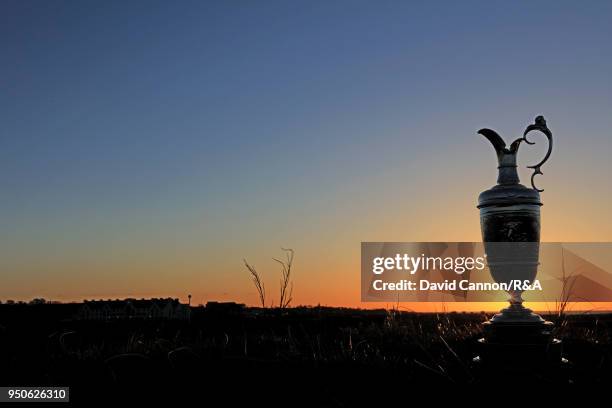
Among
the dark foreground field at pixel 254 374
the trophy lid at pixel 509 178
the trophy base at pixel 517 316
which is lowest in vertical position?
the dark foreground field at pixel 254 374

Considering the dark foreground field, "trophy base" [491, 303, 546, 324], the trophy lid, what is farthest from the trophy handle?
the dark foreground field

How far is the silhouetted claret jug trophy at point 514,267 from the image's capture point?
471 cm

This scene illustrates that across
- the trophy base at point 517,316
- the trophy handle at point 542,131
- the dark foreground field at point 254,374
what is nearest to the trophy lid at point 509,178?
the trophy handle at point 542,131

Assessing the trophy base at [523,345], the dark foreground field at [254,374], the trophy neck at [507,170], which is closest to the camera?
the dark foreground field at [254,374]

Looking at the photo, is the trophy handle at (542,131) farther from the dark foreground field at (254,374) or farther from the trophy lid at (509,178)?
the dark foreground field at (254,374)

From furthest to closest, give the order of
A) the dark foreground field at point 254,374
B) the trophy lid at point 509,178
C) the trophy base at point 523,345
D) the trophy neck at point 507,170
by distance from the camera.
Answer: the trophy neck at point 507,170 → the trophy lid at point 509,178 → the trophy base at point 523,345 → the dark foreground field at point 254,374

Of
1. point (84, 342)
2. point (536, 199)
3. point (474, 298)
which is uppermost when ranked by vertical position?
point (536, 199)

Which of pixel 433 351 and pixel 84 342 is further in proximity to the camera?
pixel 84 342

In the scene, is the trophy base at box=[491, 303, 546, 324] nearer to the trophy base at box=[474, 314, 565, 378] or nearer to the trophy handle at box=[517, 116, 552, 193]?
the trophy base at box=[474, 314, 565, 378]

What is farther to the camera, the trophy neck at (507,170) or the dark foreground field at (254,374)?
the trophy neck at (507,170)

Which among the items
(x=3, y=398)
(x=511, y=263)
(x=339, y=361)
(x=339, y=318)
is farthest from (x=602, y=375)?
(x=339, y=318)

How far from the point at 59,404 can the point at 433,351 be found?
3.78 metres

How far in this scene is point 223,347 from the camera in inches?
217

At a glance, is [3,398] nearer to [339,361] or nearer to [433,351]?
[339,361]
